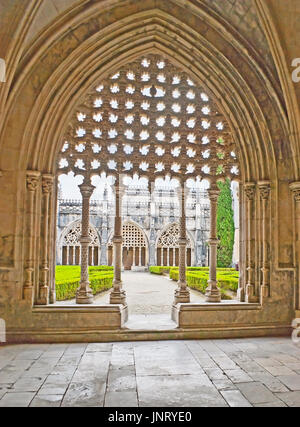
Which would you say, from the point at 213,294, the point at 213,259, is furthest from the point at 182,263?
the point at 213,294

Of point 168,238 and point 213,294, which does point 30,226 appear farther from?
point 168,238

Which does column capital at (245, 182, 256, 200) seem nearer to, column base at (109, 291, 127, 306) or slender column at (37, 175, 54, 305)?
column base at (109, 291, 127, 306)

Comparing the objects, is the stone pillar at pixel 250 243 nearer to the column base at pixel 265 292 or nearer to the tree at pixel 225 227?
the column base at pixel 265 292

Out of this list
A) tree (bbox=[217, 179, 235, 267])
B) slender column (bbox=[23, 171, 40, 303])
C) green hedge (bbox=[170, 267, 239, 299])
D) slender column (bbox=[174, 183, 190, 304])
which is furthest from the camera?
tree (bbox=[217, 179, 235, 267])

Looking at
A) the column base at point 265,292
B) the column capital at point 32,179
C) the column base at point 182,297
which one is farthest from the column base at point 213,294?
the column capital at point 32,179

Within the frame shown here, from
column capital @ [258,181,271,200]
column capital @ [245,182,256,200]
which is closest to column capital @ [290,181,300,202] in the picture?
column capital @ [258,181,271,200]

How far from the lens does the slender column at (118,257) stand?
5.94 metres

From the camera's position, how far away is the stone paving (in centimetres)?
327

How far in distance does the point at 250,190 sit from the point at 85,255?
302 cm

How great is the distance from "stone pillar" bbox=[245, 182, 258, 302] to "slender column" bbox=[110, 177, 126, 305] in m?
2.09

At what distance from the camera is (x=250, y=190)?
619 centimetres

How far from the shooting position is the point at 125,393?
134 inches

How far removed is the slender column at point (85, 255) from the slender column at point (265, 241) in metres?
2.83

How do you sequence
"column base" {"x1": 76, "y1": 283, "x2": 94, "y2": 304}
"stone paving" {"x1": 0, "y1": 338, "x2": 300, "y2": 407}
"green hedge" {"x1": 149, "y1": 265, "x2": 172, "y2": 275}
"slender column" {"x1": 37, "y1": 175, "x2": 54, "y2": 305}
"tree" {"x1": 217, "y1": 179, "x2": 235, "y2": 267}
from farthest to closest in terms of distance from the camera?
"green hedge" {"x1": 149, "y1": 265, "x2": 172, "y2": 275}
"tree" {"x1": 217, "y1": 179, "x2": 235, "y2": 267}
"column base" {"x1": 76, "y1": 283, "x2": 94, "y2": 304}
"slender column" {"x1": 37, "y1": 175, "x2": 54, "y2": 305}
"stone paving" {"x1": 0, "y1": 338, "x2": 300, "y2": 407}
